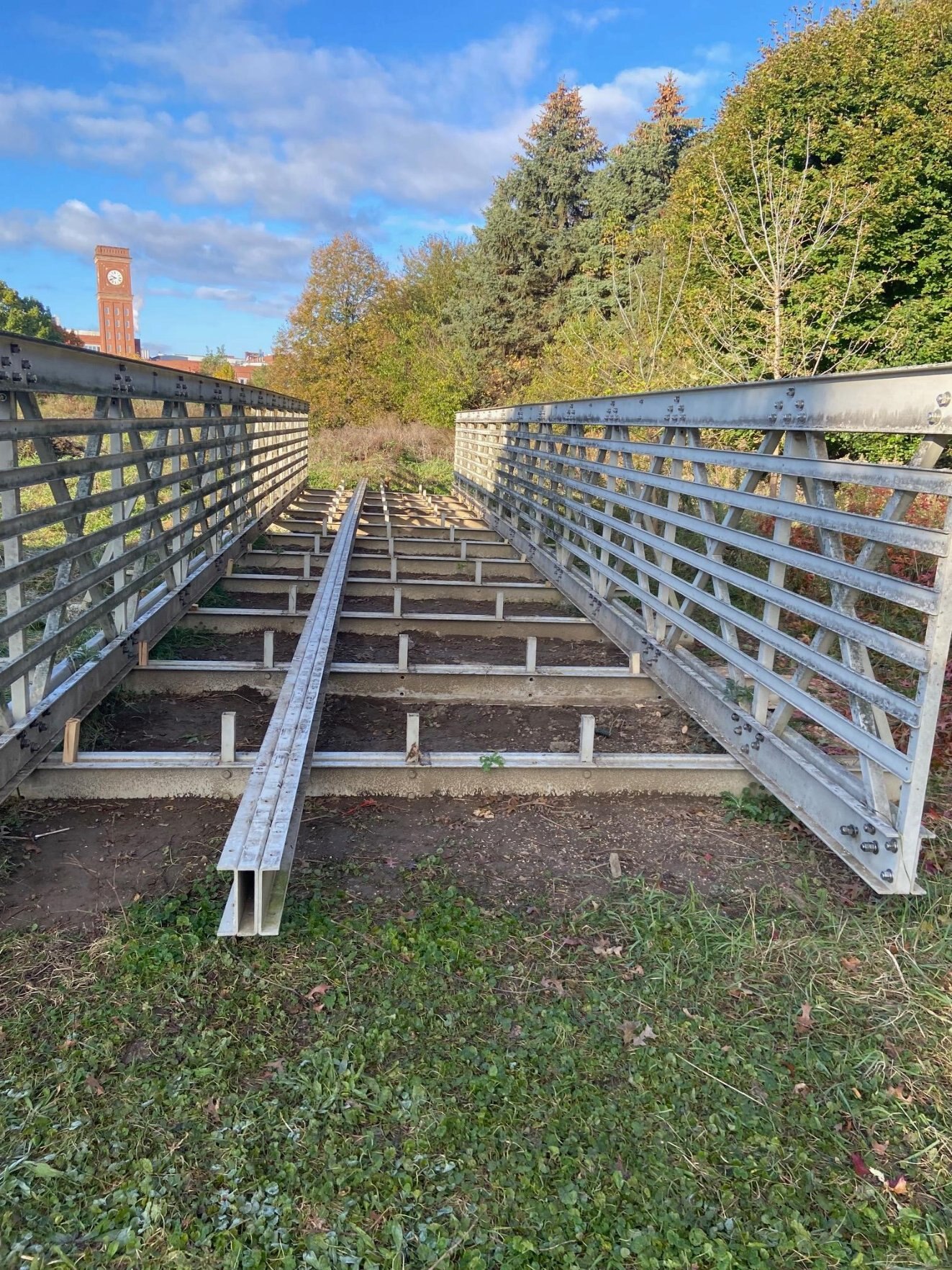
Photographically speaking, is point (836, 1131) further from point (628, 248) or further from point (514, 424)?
point (628, 248)

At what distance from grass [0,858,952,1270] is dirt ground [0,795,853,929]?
157 mm

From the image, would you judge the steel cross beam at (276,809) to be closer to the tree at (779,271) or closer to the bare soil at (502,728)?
the bare soil at (502,728)

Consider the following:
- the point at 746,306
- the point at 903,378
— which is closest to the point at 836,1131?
the point at 903,378

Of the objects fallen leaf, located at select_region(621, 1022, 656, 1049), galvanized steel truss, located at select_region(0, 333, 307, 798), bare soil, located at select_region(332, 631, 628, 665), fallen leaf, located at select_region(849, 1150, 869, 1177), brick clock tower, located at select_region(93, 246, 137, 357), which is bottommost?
fallen leaf, located at select_region(849, 1150, 869, 1177)

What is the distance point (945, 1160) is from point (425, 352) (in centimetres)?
3327

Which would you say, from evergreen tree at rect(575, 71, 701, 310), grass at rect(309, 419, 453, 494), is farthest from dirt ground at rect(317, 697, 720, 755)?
evergreen tree at rect(575, 71, 701, 310)

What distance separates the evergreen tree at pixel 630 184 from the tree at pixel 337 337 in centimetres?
877

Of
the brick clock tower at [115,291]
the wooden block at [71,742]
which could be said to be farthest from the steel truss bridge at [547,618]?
the brick clock tower at [115,291]

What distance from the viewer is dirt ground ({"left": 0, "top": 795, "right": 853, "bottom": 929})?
117 inches

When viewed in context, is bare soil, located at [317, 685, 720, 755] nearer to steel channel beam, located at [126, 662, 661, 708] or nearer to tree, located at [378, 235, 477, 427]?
steel channel beam, located at [126, 662, 661, 708]

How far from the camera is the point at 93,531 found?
4934 millimetres

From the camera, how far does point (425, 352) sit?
1283 inches

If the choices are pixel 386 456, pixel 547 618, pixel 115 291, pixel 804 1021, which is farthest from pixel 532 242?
pixel 115 291

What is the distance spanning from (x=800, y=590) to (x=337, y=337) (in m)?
28.3
